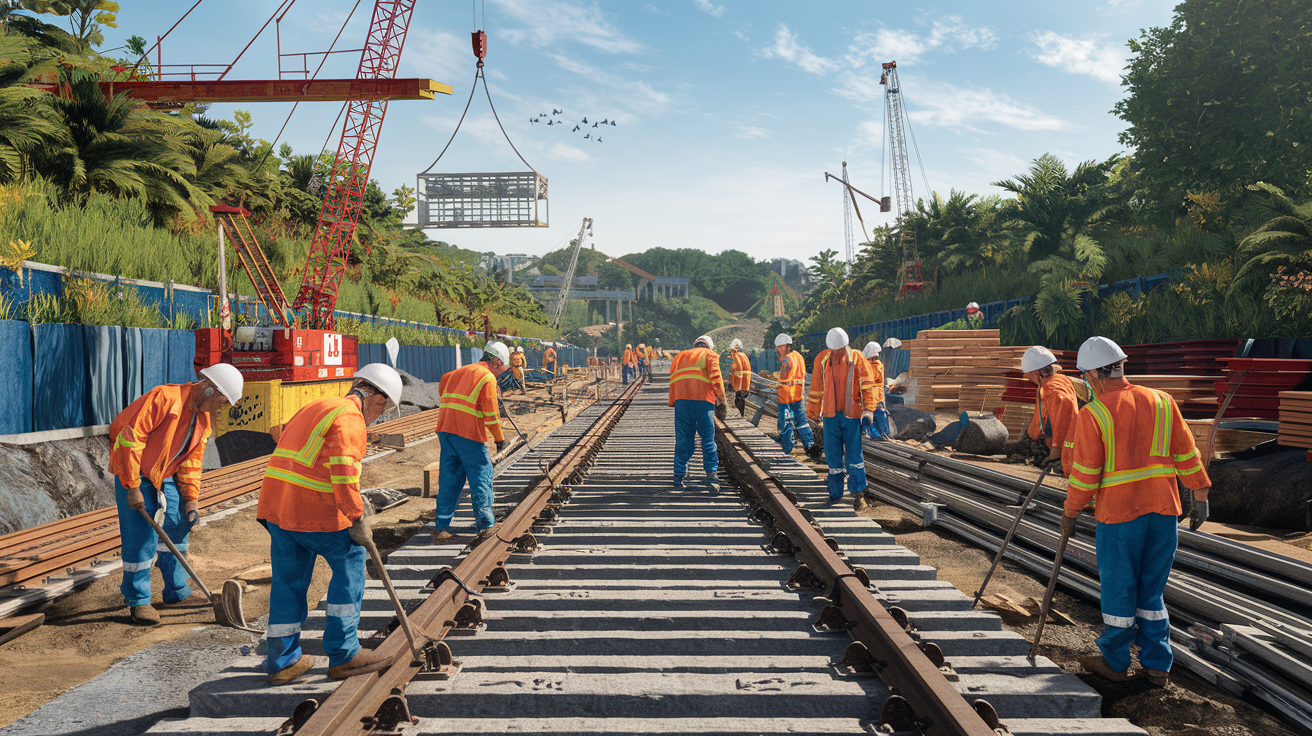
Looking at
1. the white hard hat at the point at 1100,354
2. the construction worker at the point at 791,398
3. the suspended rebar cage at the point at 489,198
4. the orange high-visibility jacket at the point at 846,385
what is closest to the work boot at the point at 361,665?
the white hard hat at the point at 1100,354

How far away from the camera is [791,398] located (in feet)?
41.2

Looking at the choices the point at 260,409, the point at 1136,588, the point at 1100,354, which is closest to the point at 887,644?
the point at 1136,588

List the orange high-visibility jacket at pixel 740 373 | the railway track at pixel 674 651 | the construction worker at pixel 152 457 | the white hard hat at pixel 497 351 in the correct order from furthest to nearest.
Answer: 1. the orange high-visibility jacket at pixel 740 373
2. the white hard hat at pixel 497 351
3. the construction worker at pixel 152 457
4. the railway track at pixel 674 651

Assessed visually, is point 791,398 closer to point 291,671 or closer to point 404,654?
point 404,654

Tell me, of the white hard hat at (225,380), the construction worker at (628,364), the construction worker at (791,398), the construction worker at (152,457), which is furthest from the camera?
the construction worker at (628,364)

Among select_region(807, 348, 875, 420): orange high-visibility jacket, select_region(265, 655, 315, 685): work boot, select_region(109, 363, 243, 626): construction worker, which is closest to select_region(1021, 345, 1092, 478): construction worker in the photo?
select_region(807, 348, 875, 420): orange high-visibility jacket

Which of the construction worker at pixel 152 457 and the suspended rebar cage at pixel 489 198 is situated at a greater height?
the suspended rebar cage at pixel 489 198

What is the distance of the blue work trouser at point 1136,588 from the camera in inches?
153

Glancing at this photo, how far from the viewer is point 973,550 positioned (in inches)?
269

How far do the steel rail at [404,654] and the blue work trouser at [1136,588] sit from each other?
3.50 metres

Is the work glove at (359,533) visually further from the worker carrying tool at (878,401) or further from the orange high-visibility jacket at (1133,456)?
the worker carrying tool at (878,401)

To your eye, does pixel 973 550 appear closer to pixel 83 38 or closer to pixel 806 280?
pixel 83 38

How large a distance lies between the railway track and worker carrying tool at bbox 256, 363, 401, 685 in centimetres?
17

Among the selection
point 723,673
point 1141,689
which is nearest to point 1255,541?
point 1141,689
